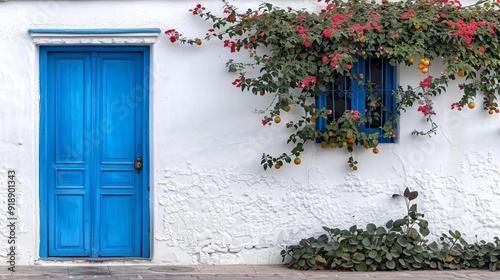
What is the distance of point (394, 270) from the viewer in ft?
28.6

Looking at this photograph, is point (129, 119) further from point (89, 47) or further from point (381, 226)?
point (381, 226)

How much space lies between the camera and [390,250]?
870 centimetres

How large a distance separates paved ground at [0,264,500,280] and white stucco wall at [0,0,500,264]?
0.74 ft

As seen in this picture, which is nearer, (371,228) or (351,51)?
(351,51)

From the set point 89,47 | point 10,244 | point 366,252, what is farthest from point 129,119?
point 366,252

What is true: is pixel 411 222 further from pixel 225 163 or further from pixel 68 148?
pixel 68 148

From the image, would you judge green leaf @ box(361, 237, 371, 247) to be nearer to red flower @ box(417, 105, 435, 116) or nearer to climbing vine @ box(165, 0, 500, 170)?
climbing vine @ box(165, 0, 500, 170)

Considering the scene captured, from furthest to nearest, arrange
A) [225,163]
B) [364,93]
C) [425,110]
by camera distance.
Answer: [364,93]
[225,163]
[425,110]

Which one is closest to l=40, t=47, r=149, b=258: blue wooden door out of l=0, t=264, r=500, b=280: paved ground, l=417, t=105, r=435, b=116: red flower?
l=0, t=264, r=500, b=280: paved ground

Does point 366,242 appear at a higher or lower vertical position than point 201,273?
higher

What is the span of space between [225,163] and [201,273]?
3.96 ft

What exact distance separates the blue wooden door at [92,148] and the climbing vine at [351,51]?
84 centimetres

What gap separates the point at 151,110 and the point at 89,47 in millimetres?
949

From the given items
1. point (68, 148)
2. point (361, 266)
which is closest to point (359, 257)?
point (361, 266)
